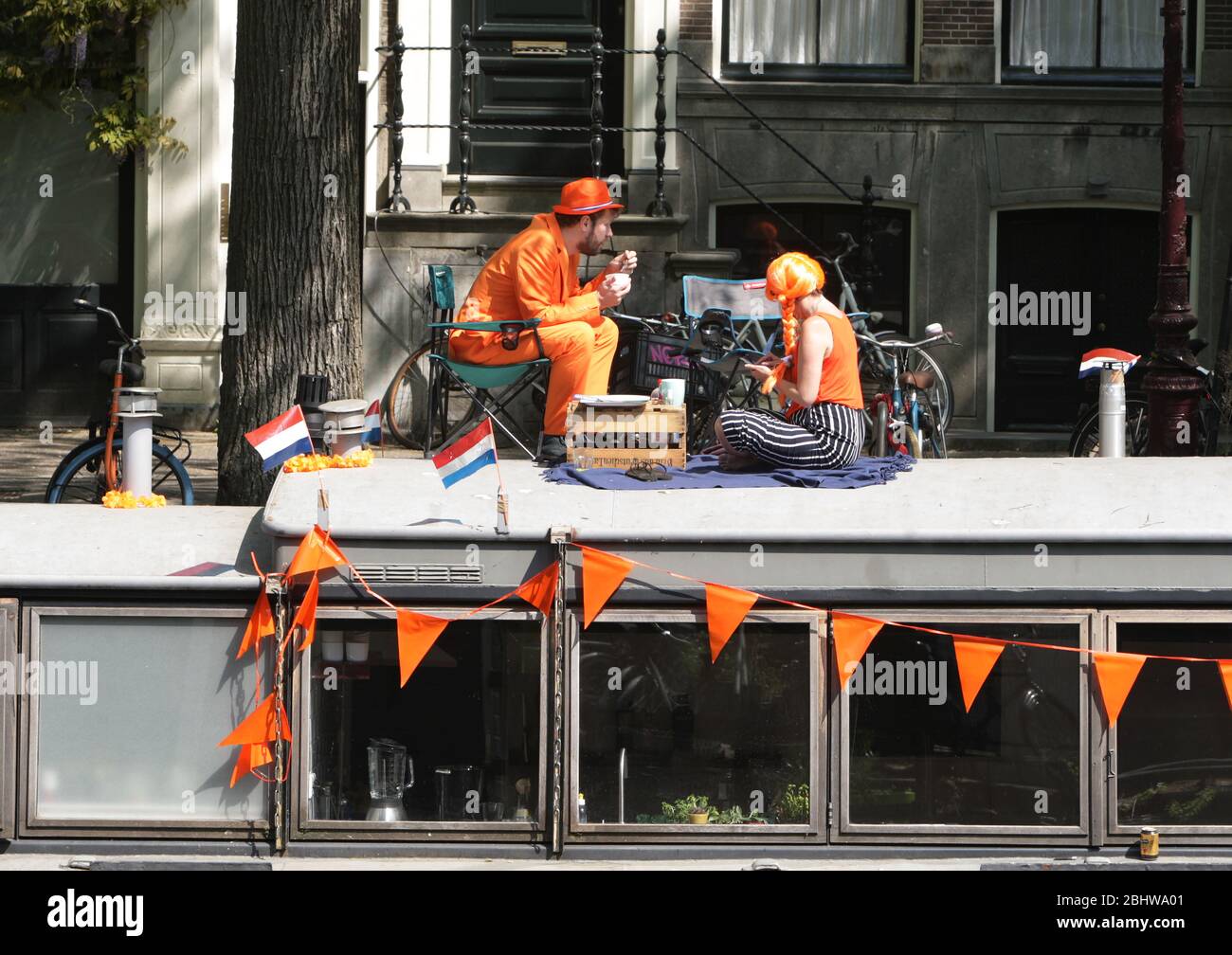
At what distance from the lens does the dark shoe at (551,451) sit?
573 centimetres

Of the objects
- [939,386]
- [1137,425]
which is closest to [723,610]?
[1137,425]

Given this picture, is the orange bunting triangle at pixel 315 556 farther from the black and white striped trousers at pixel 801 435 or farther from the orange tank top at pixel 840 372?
the orange tank top at pixel 840 372

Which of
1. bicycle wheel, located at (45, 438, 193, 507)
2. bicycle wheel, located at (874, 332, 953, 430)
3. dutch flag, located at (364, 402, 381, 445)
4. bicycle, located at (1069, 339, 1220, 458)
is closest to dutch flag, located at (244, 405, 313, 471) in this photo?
dutch flag, located at (364, 402, 381, 445)

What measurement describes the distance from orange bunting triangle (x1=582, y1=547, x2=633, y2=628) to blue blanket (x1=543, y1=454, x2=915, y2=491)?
396 millimetres

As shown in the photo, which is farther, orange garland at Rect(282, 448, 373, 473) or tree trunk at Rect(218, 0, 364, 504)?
tree trunk at Rect(218, 0, 364, 504)

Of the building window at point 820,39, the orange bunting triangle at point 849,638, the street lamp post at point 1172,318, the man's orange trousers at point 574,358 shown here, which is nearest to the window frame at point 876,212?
the building window at point 820,39

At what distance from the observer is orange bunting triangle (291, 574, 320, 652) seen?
4590 mm

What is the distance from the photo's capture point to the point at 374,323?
12.9m

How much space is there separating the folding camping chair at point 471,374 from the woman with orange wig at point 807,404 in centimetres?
201

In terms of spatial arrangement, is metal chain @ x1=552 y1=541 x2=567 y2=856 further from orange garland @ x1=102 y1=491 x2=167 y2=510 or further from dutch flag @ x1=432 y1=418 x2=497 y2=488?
orange garland @ x1=102 y1=491 x2=167 y2=510
